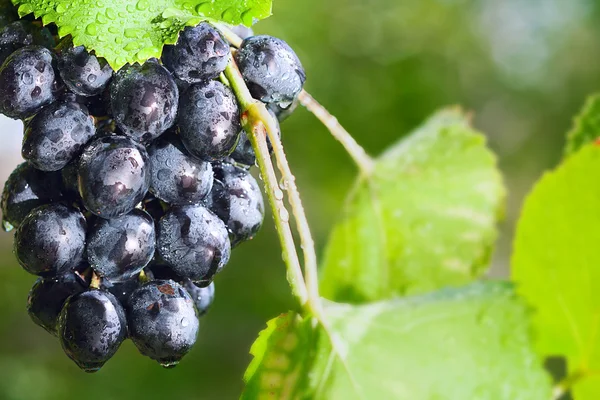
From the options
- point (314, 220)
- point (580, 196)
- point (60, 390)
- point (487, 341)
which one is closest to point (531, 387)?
point (487, 341)

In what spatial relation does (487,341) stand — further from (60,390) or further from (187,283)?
(60,390)

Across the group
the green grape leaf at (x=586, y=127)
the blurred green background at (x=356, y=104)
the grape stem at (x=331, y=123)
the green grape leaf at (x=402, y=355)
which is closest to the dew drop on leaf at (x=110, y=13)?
the grape stem at (x=331, y=123)

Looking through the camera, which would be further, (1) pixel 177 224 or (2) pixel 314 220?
(2) pixel 314 220

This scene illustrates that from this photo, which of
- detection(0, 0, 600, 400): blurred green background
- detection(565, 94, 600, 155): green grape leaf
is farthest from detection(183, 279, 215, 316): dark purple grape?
detection(0, 0, 600, 400): blurred green background

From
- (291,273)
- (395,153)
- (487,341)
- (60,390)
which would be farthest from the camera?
(60,390)

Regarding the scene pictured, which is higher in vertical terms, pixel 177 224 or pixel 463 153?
pixel 177 224

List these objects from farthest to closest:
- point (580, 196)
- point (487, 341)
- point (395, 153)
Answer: point (395, 153) → point (580, 196) → point (487, 341)

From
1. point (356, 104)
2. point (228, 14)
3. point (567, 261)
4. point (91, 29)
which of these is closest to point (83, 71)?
point (91, 29)

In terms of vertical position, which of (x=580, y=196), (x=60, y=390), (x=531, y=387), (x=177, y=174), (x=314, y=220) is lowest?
(x=60, y=390)
